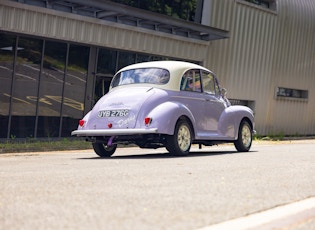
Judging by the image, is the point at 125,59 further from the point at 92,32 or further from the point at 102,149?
the point at 102,149

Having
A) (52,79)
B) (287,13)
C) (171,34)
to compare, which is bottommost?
(52,79)

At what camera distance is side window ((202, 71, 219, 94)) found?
1316cm

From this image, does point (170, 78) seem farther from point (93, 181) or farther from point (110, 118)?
point (93, 181)

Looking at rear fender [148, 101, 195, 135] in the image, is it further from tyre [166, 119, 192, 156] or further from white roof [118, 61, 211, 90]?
white roof [118, 61, 211, 90]

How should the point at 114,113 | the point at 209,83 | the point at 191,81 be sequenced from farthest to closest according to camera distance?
the point at 209,83
the point at 191,81
the point at 114,113

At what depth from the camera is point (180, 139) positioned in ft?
38.4

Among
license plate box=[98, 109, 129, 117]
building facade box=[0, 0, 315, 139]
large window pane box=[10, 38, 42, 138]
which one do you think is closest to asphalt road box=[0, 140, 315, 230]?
license plate box=[98, 109, 129, 117]

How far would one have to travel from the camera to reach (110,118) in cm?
1150

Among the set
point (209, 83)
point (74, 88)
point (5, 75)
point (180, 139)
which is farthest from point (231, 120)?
point (74, 88)

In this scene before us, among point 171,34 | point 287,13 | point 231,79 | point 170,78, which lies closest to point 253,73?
point 231,79

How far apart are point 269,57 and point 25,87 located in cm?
1511

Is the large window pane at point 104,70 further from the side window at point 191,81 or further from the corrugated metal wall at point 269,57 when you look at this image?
the side window at point 191,81

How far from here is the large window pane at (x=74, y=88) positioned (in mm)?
20078

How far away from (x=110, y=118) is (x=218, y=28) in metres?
14.8
